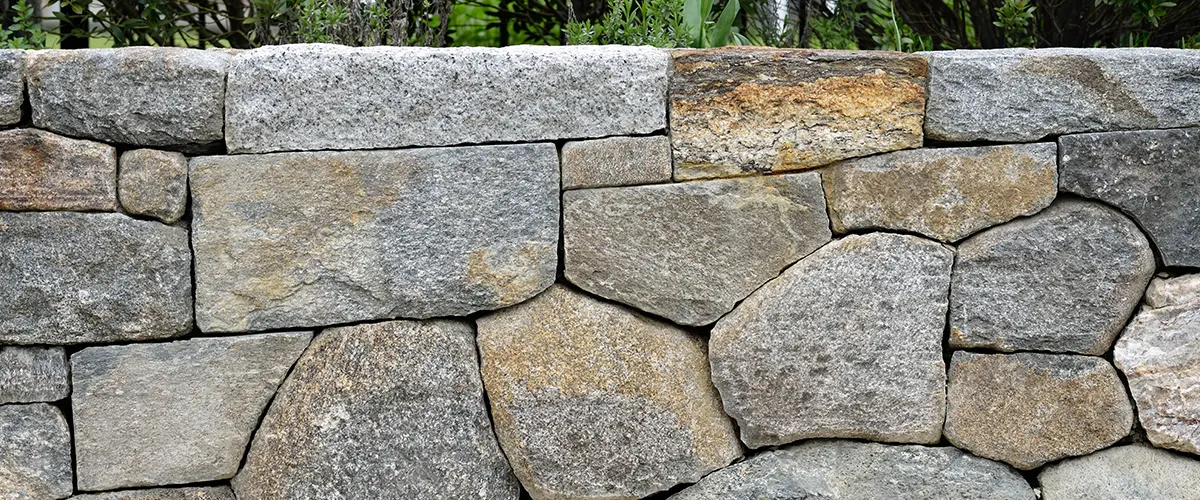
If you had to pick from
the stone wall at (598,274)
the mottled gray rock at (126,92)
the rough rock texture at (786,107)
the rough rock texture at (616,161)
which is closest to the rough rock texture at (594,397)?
the stone wall at (598,274)

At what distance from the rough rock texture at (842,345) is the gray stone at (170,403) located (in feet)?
3.26

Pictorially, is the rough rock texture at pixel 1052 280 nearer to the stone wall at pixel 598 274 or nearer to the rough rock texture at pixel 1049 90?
the stone wall at pixel 598 274

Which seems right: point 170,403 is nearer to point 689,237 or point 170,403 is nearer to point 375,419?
point 375,419

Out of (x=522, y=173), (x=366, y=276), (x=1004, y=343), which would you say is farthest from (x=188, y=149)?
(x=1004, y=343)

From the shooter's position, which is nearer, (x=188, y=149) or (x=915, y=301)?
(x=188, y=149)

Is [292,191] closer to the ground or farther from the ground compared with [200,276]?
farther from the ground

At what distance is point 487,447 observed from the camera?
2.20 metres

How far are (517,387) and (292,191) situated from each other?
0.64m

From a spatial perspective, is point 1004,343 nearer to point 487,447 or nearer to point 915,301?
point 915,301

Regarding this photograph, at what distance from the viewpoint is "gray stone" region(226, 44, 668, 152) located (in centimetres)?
202

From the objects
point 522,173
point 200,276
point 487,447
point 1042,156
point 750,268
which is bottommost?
point 487,447

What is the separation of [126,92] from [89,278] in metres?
0.39

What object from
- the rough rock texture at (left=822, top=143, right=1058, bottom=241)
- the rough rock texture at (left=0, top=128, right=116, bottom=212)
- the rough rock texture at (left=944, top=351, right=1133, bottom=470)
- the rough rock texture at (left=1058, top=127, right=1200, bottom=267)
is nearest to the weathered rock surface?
the rough rock texture at (left=0, top=128, right=116, bottom=212)

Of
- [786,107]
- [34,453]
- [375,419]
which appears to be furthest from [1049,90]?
[34,453]
